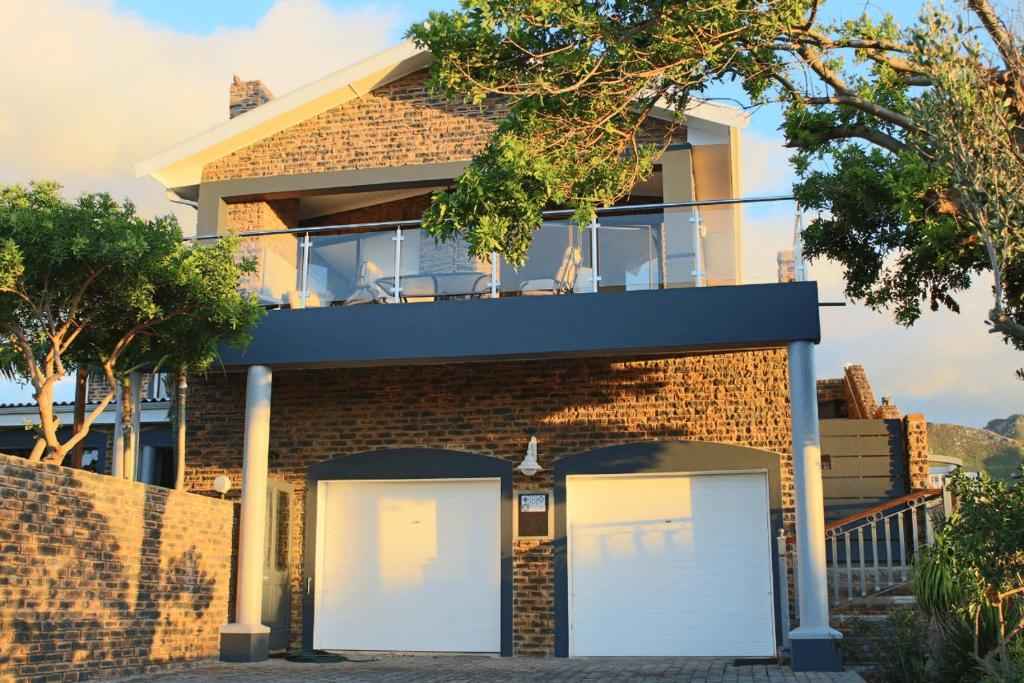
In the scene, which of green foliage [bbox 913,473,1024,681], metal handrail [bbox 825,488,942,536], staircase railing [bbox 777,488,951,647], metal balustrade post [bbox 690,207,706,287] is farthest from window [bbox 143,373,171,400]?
green foliage [bbox 913,473,1024,681]

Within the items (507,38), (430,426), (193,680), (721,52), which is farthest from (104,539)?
(721,52)

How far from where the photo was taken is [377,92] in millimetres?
15539

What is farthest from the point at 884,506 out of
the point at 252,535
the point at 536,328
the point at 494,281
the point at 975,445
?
the point at 975,445

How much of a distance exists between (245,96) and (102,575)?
8.31 metres

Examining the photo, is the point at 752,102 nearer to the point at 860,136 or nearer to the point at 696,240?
the point at 860,136

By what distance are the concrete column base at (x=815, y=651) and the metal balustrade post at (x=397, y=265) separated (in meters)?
5.66

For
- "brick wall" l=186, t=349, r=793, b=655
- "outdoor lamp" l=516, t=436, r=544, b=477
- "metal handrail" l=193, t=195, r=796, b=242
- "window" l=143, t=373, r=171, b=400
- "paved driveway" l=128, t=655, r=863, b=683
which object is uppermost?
"metal handrail" l=193, t=195, r=796, b=242

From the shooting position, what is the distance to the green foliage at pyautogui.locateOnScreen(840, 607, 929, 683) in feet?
30.6

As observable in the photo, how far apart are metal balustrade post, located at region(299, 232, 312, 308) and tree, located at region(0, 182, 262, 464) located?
122cm

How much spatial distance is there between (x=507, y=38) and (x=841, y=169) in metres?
3.20

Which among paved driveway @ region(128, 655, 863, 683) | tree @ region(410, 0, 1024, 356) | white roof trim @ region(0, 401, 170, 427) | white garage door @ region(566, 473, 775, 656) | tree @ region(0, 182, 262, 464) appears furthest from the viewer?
white roof trim @ region(0, 401, 170, 427)

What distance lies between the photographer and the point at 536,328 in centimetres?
1236

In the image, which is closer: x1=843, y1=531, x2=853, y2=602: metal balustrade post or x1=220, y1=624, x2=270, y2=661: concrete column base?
x1=843, y1=531, x2=853, y2=602: metal balustrade post

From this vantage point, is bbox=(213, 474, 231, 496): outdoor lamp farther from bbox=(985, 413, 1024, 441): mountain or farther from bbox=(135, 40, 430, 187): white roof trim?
bbox=(985, 413, 1024, 441): mountain
